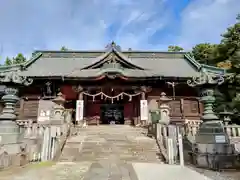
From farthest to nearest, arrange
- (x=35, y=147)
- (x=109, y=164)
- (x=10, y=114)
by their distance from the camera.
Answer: (x=10, y=114), (x=35, y=147), (x=109, y=164)

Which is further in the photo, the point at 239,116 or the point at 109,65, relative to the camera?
the point at 109,65

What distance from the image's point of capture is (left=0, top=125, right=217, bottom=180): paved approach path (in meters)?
4.47

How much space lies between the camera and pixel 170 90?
A: 15266 millimetres

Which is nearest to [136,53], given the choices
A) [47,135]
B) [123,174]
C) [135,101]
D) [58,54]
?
[135,101]

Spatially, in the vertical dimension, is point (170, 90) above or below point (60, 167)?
above

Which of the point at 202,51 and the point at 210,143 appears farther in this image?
the point at 202,51

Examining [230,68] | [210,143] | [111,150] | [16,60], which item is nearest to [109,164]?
[111,150]

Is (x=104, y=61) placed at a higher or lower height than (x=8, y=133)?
higher

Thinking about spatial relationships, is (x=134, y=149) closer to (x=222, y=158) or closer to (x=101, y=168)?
(x=101, y=168)

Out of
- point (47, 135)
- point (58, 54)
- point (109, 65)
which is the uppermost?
point (58, 54)

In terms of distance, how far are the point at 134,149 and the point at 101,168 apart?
9.12ft

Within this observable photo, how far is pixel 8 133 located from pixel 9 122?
50cm

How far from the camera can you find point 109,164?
5.99 metres

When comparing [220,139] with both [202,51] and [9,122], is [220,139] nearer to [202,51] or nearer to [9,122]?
[9,122]
